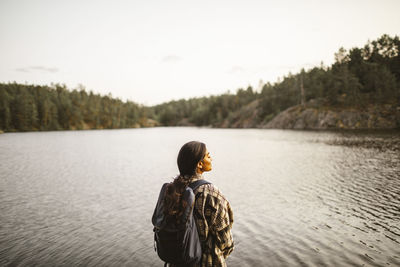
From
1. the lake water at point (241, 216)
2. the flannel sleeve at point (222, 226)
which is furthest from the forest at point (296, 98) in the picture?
the flannel sleeve at point (222, 226)

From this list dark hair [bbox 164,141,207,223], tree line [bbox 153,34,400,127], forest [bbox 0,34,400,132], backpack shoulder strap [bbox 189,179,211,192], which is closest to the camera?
dark hair [bbox 164,141,207,223]

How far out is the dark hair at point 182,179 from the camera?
11.4ft

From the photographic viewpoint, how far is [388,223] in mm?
12250

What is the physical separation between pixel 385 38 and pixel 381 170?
111 metres

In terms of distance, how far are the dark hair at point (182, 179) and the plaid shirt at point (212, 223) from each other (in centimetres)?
15

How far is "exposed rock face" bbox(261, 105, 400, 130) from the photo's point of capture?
278 ft

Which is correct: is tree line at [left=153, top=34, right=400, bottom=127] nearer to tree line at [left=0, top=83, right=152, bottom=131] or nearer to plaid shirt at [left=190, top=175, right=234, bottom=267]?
plaid shirt at [left=190, top=175, right=234, bottom=267]

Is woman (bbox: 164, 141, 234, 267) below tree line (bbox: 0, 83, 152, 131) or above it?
below

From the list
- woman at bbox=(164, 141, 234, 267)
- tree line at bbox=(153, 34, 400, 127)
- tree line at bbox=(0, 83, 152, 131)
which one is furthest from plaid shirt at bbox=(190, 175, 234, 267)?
tree line at bbox=(0, 83, 152, 131)

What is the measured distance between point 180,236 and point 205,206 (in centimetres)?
58

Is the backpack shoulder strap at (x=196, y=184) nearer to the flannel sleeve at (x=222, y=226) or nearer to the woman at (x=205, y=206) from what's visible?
the woman at (x=205, y=206)

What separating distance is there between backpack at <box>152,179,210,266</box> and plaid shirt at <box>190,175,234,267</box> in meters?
0.19

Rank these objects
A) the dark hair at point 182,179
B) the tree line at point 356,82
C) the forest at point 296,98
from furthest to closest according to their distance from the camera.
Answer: the forest at point 296,98, the tree line at point 356,82, the dark hair at point 182,179

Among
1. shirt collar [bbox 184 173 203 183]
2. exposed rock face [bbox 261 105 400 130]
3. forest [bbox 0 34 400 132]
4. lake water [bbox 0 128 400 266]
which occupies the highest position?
forest [bbox 0 34 400 132]
